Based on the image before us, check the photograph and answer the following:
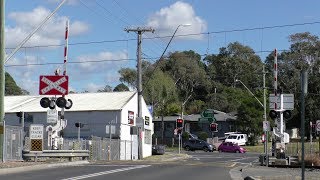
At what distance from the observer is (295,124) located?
94.2m

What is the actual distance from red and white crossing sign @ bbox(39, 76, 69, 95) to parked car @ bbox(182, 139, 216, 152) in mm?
45148

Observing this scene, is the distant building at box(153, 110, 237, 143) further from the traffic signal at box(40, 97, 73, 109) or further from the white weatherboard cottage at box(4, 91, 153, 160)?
the traffic signal at box(40, 97, 73, 109)

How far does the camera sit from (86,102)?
5497 cm

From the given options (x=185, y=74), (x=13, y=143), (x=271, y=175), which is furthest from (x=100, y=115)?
(x=185, y=74)

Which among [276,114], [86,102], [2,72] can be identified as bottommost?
[276,114]

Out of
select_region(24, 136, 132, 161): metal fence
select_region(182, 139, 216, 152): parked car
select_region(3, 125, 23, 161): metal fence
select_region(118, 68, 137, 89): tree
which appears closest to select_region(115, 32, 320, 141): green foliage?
select_region(118, 68, 137, 89): tree

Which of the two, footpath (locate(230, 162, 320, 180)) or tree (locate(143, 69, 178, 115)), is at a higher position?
tree (locate(143, 69, 178, 115))

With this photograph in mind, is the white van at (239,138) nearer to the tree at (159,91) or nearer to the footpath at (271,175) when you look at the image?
the tree at (159,91)

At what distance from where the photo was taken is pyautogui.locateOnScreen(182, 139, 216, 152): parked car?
71.0m

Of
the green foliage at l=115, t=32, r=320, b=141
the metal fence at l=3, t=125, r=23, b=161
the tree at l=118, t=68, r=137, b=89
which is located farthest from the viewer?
the tree at l=118, t=68, r=137, b=89

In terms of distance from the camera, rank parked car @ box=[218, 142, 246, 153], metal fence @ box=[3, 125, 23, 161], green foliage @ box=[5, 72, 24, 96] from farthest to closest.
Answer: green foliage @ box=[5, 72, 24, 96]
parked car @ box=[218, 142, 246, 153]
metal fence @ box=[3, 125, 23, 161]

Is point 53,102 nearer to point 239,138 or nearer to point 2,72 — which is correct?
point 2,72

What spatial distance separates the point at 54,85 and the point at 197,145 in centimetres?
4629

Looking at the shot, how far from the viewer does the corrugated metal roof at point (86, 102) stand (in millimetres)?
52028
